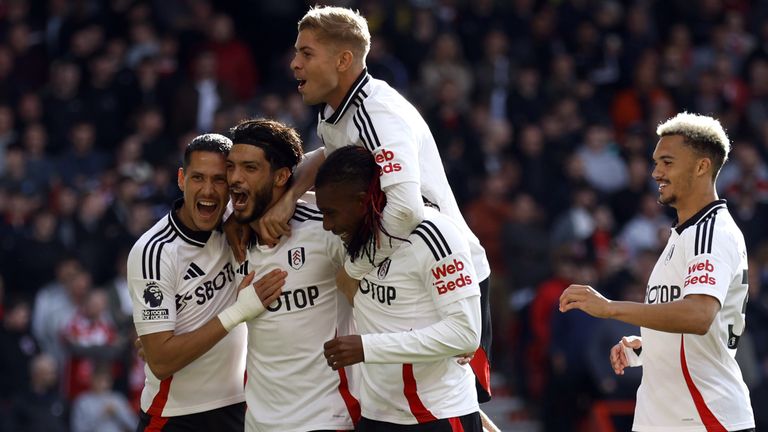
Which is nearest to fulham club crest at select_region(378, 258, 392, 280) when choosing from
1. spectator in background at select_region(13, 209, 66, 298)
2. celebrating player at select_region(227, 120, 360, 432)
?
celebrating player at select_region(227, 120, 360, 432)

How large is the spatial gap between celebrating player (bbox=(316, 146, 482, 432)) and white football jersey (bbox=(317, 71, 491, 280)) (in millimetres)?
108

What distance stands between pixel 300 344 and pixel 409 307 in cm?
65

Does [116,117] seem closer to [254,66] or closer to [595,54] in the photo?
[254,66]

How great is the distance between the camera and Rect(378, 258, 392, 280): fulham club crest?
614cm

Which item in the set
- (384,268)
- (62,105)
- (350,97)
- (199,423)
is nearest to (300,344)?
(384,268)

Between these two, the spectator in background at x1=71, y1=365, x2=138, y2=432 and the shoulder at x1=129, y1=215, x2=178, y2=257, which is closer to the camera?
the shoulder at x1=129, y1=215, x2=178, y2=257

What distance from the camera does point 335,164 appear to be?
612cm

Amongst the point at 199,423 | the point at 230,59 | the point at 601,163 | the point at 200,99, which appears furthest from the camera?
the point at 230,59

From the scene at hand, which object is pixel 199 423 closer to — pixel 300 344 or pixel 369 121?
pixel 300 344

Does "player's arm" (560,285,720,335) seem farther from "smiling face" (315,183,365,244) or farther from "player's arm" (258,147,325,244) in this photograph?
"player's arm" (258,147,325,244)

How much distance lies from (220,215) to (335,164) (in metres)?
0.93

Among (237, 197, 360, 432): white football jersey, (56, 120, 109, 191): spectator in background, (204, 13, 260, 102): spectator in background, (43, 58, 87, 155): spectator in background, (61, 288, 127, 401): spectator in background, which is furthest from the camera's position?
(204, 13, 260, 102): spectator in background

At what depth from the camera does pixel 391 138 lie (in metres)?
6.23

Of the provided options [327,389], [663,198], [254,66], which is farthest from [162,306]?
[254,66]
